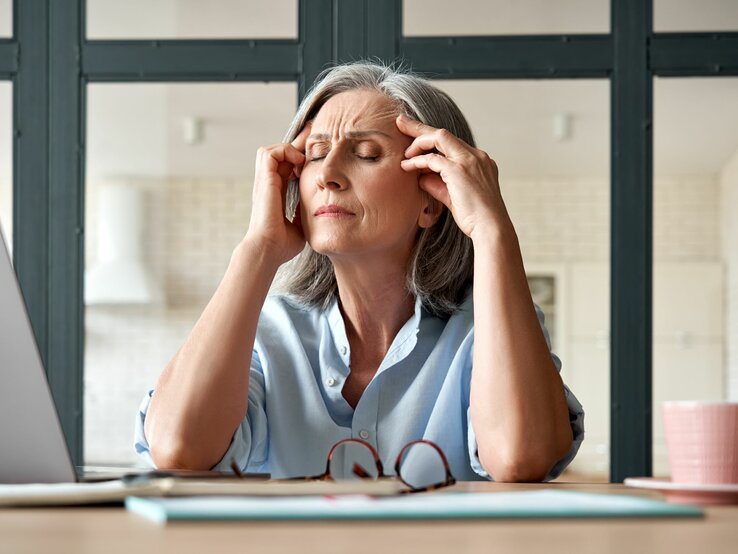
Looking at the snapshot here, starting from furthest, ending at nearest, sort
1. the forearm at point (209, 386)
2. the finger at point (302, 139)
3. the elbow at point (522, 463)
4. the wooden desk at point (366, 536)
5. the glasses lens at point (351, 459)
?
the finger at point (302, 139) → the glasses lens at point (351, 459) → the forearm at point (209, 386) → the elbow at point (522, 463) → the wooden desk at point (366, 536)

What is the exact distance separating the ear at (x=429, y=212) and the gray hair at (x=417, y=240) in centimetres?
2

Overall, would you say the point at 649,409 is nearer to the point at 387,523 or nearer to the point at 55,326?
the point at 55,326

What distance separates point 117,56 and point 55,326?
2.93 ft

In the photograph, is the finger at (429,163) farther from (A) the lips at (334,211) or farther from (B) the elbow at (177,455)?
(B) the elbow at (177,455)

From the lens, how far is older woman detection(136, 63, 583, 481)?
1669 millimetres

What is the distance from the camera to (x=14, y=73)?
3.41m

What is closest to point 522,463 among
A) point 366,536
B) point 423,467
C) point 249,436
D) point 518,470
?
point 518,470

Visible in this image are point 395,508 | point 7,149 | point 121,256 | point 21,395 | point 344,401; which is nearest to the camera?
point 395,508

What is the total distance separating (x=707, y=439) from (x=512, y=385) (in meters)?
0.61

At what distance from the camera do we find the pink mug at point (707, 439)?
100cm

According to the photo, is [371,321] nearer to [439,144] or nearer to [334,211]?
[334,211]

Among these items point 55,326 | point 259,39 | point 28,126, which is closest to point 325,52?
point 259,39

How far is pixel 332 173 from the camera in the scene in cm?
190

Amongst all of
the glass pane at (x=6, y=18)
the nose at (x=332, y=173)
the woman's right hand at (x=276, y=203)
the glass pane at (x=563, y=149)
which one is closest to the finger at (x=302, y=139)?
the woman's right hand at (x=276, y=203)
